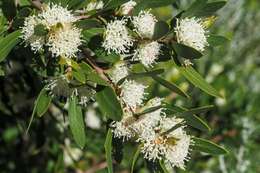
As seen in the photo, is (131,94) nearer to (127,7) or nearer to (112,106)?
(112,106)

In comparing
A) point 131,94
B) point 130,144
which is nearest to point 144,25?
point 131,94

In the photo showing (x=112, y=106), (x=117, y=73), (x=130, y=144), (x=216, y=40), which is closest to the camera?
(x=112, y=106)

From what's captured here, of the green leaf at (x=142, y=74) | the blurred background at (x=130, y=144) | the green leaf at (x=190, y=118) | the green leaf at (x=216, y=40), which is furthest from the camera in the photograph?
the blurred background at (x=130, y=144)

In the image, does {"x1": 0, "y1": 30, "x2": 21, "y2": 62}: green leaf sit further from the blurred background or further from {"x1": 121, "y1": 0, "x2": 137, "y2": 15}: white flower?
the blurred background

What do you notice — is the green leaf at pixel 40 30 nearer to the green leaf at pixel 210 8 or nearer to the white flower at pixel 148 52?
the white flower at pixel 148 52

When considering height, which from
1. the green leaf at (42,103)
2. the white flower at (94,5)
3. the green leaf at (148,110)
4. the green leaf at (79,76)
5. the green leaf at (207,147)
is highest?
the white flower at (94,5)

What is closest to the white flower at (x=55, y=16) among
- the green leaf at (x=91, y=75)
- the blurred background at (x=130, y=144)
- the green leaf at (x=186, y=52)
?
the green leaf at (x=91, y=75)

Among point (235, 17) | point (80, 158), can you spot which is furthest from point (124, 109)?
point (235, 17)

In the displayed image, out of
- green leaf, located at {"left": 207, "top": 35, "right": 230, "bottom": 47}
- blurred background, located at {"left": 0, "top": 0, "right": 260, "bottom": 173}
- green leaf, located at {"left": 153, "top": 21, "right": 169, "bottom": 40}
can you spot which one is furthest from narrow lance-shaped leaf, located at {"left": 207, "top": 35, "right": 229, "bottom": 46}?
blurred background, located at {"left": 0, "top": 0, "right": 260, "bottom": 173}
